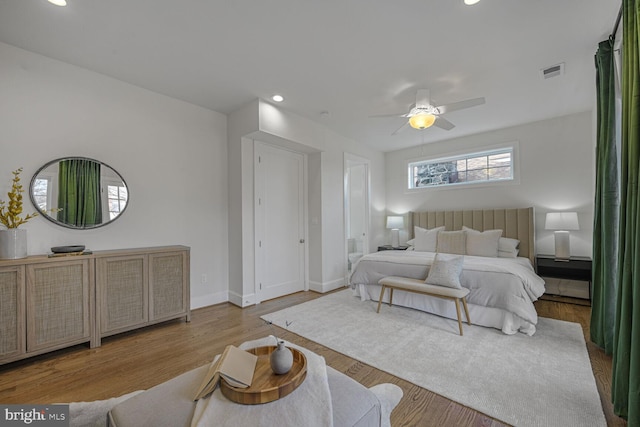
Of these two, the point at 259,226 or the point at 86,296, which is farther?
the point at 259,226

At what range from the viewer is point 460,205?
Answer: 5172 mm

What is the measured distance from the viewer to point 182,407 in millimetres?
1115

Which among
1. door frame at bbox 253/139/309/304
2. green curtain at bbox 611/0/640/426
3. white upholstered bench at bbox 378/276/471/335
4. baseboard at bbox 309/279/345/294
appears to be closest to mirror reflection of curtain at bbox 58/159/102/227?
door frame at bbox 253/139/309/304

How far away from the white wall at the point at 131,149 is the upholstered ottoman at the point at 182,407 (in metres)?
2.48

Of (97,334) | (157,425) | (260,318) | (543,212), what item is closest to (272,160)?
(260,318)

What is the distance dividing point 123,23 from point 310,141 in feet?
8.57

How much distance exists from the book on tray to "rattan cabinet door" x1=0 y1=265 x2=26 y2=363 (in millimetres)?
2103

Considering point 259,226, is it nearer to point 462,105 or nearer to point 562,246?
point 462,105

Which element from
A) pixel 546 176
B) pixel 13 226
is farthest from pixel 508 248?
pixel 13 226

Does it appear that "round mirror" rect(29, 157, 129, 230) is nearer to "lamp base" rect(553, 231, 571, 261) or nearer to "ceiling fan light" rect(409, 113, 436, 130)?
"ceiling fan light" rect(409, 113, 436, 130)

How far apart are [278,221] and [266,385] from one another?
10.7 ft

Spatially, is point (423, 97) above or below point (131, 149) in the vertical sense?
above

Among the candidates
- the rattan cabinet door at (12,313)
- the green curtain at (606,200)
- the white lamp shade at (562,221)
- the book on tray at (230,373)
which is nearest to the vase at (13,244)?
the rattan cabinet door at (12,313)

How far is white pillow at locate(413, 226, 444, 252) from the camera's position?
15.7 feet
